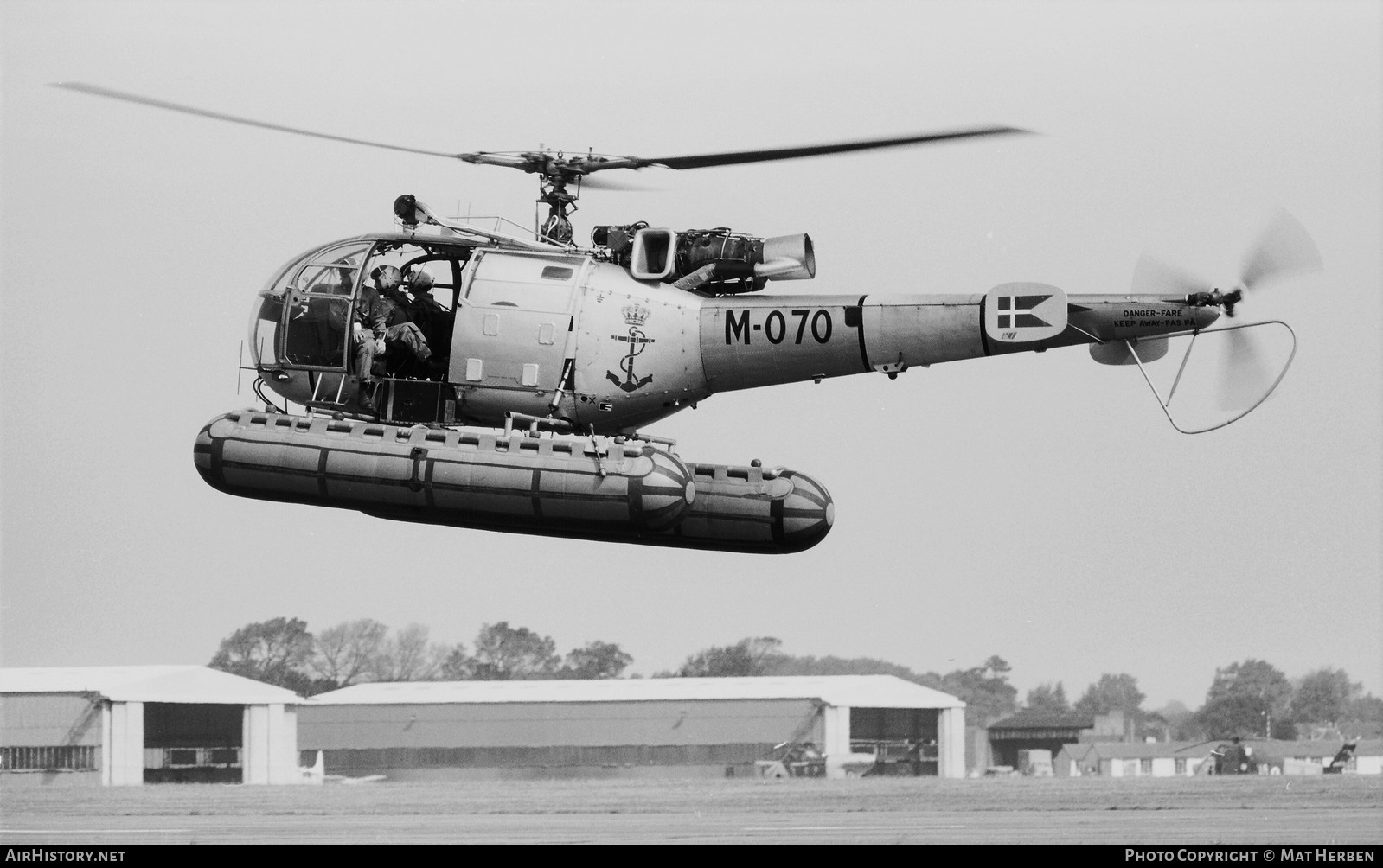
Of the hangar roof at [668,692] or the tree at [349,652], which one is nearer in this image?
the hangar roof at [668,692]

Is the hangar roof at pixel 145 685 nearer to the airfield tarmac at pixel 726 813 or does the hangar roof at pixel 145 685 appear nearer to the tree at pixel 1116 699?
the airfield tarmac at pixel 726 813

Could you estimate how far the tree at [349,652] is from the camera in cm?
3681

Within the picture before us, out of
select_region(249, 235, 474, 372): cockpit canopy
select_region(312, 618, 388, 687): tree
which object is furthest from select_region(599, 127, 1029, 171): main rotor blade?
select_region(312, 618, 388, 687): tree

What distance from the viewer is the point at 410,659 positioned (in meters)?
36.7

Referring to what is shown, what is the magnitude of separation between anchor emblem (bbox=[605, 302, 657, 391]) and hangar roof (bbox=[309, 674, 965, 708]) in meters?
14.9

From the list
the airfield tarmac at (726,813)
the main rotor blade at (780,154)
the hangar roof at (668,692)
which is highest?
the main rotor blade at (780,154)

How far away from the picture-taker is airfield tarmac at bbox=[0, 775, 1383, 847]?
1889cm

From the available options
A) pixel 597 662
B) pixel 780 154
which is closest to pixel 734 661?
pixel 597 662

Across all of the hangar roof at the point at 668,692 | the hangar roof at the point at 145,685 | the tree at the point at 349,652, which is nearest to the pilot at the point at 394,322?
the hangar roof at the point at 145,685

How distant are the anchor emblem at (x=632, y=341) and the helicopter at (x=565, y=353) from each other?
18 millimetres

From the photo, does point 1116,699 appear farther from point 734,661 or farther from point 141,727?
point 141,727
